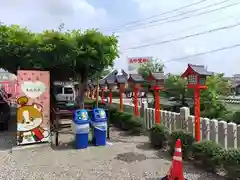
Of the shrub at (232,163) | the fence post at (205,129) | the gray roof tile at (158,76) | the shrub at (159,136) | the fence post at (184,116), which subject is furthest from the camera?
the gray roof tile at (158,76)

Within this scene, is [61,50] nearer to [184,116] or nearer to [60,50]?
[60,50]

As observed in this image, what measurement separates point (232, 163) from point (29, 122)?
16.9ft

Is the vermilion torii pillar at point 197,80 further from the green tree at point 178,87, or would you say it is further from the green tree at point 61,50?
the green tree at point 178,87

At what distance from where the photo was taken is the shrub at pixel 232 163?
181 inches

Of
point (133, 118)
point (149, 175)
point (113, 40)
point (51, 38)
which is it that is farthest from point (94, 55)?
point (149, 175)

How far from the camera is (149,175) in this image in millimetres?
5266

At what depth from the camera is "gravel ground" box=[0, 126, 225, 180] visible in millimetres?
5316

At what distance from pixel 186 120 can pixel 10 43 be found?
6.78 m

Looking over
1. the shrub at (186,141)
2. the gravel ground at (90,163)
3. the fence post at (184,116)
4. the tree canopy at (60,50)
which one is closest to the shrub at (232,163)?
the gravel ground at (90,163)

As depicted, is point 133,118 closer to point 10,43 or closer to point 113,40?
point 113,40

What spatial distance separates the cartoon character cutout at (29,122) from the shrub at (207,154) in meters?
4.13

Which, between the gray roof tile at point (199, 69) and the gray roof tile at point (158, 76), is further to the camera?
the gray roof tile at point (158, 76)

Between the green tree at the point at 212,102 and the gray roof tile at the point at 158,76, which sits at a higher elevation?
the gray roof tile at the point at 158,76

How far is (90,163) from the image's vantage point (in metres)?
6.15
